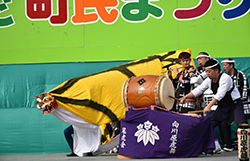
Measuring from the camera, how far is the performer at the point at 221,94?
4.66 metres

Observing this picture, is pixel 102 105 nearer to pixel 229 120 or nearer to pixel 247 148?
pixel 229 120

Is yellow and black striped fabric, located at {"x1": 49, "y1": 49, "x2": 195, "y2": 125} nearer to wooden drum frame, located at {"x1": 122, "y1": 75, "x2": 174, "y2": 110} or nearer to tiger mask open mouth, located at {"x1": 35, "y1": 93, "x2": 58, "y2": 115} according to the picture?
tiger mask open mouth, located at {"x1": 35, "y1": 93, "x2": 58, "y2": 115}

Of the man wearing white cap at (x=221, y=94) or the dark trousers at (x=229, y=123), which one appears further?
the dark trousers at (x=229, y=123)

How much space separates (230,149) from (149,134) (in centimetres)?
152

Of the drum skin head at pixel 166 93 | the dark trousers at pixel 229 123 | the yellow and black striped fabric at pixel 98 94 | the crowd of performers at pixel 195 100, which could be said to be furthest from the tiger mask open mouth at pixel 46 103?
the dark trousers at pixel 229 123

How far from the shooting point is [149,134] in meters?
4.64

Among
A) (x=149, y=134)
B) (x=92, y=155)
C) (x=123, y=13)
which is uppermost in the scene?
(x=123, y=13)

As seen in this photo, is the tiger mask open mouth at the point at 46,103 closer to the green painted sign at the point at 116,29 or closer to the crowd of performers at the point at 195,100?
the crowd of performers at the point at 195,100

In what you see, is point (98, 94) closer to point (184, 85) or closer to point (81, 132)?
point (81, 132)

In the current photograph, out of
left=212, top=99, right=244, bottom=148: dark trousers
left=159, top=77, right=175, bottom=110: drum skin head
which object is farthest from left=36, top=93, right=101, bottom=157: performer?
left=212, top=99, right=244, bottom=148: dark trousers

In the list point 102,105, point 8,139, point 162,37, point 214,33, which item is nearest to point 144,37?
point 162,37

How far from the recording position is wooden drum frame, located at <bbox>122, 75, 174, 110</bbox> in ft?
15.7

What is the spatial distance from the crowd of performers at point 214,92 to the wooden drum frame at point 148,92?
0.24m

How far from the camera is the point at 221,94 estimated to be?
463 cm
